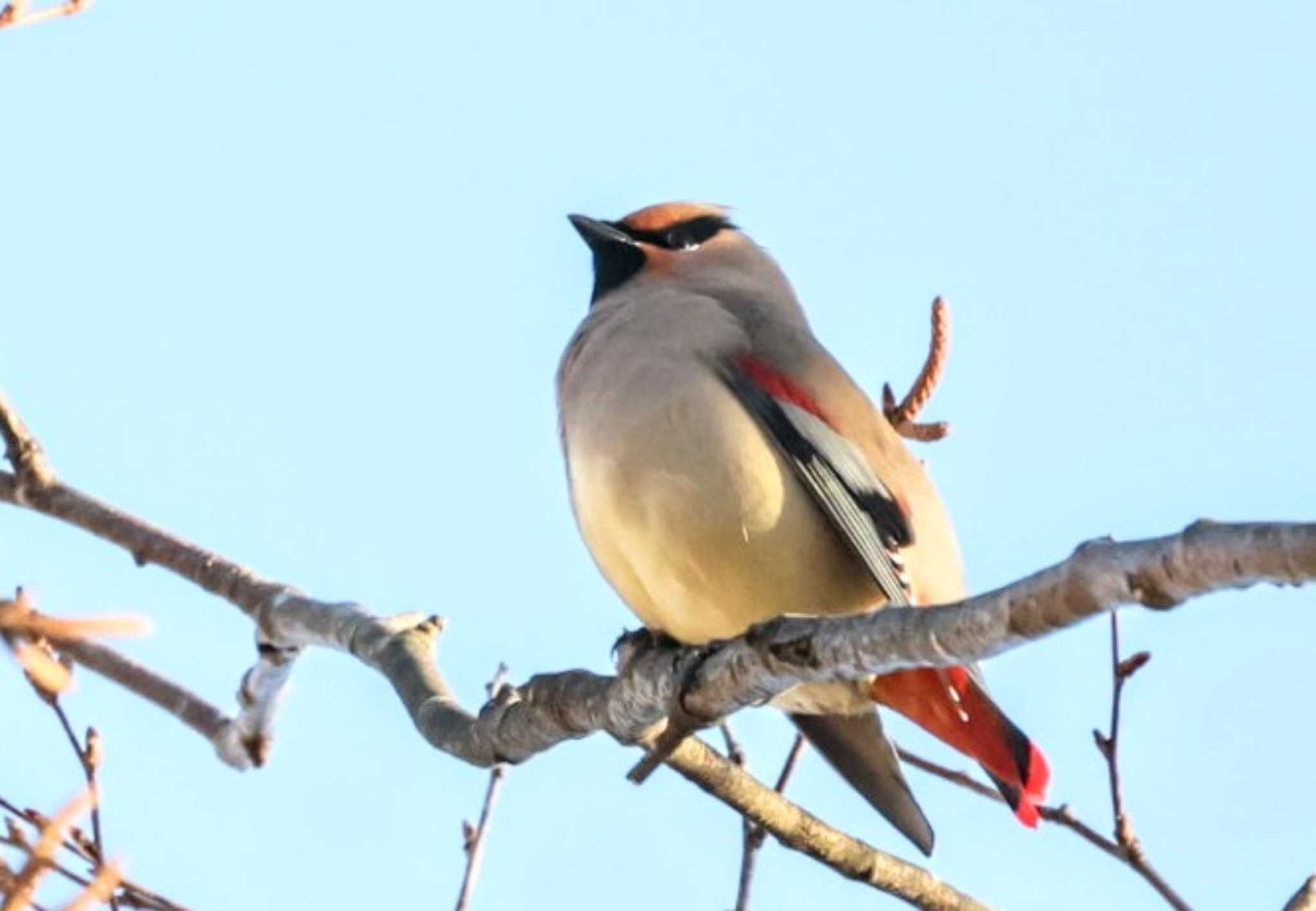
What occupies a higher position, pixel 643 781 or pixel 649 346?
pixel 649 346

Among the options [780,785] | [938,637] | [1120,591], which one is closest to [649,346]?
[780,785]

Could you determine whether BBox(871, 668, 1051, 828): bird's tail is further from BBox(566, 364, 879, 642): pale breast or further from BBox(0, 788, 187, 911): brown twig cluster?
BBox(0, 788, 187, 911): brown twig cluster

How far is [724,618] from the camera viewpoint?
14.9ft

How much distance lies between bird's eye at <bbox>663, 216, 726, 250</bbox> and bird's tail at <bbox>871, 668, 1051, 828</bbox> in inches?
57.6

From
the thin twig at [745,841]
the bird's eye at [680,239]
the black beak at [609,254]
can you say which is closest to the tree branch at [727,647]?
the thin twig at [745,841]

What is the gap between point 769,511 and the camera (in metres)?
4.57

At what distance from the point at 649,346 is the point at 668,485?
0.41 metres

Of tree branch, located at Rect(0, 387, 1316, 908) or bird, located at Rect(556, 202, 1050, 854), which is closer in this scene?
tree branch, located at Rect(0, 387, 1316, 908)

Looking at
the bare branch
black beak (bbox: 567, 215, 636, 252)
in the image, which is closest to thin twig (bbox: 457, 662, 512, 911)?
the bare branch

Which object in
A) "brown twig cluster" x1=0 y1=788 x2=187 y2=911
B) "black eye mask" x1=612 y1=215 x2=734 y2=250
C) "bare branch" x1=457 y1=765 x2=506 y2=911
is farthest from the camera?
"black eye mask" x1=612 y1=215 x2=734 y2=250

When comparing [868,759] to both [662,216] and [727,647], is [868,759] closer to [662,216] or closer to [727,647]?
[727,647]

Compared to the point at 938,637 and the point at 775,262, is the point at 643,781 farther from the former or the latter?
the point at 775,262

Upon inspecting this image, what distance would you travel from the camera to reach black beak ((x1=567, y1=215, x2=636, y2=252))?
5590 mm

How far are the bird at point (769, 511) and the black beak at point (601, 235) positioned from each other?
1.75ft
